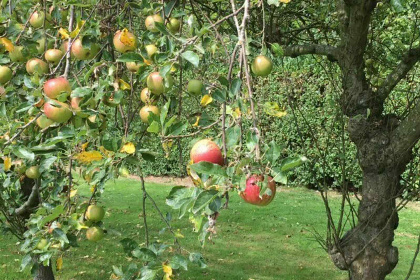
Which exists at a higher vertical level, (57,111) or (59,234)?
(57,111)

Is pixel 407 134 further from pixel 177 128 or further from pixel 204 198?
pixel 204 198

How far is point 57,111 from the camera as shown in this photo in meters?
1.43

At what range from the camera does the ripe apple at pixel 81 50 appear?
163cm

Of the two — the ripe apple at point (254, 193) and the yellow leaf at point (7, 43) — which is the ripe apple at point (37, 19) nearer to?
the yellow leaf at point (7, 43)

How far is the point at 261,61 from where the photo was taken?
1.33 m

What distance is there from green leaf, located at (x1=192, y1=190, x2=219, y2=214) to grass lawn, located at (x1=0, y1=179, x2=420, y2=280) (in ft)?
11.9

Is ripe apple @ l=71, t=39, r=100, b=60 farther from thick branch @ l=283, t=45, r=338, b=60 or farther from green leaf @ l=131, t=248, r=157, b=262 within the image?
thick branch @ l=283, t=45, r=338, b=60

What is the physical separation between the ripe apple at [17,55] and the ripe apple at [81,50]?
25 cm

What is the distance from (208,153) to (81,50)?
2.57ft

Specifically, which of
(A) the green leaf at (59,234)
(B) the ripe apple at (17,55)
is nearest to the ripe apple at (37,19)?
(B) the ripe apple at (17,55)

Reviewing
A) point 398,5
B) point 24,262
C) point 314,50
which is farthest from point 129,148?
point 314,50

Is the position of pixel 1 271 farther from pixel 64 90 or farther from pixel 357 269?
pixel 64 90

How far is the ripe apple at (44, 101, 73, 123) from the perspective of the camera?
1427 mm

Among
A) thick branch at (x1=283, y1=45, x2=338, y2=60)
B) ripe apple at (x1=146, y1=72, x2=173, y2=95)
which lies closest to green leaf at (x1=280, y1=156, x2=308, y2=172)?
ripe apple at (x1=146, y1=72, x2=173, y2=95)
